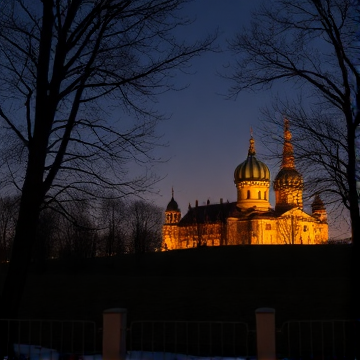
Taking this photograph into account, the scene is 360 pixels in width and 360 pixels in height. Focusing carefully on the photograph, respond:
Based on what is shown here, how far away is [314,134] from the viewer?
44.0 ft

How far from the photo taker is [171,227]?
10425 cm

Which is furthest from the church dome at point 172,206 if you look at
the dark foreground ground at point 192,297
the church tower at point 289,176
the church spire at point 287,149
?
the church spire at point 287,149

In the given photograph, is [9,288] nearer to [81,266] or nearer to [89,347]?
[89,347]

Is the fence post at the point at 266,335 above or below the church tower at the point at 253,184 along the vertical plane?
below

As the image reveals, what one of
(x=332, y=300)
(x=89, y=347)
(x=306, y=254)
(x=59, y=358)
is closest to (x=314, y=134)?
(x=59, y=358)

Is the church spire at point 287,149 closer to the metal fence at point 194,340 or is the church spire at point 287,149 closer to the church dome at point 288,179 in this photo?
the church dome at point 288,179

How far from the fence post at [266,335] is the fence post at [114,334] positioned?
2121 millimetres

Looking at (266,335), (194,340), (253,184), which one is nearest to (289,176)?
(266,335)

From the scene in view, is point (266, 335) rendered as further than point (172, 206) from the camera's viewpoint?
No

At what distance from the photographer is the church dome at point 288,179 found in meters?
13.8

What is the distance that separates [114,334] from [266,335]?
7.74ft

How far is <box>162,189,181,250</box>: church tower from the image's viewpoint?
10084cm

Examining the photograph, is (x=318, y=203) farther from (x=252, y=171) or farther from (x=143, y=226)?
(x=252, y=171)

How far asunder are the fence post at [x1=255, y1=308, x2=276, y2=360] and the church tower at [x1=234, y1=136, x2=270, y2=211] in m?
88.8
